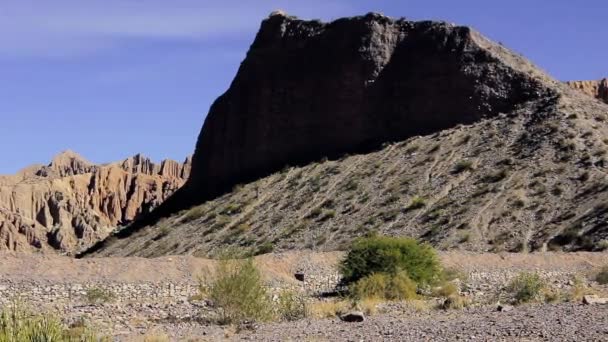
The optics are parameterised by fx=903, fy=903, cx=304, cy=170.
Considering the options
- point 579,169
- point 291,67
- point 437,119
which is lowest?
point 579,169

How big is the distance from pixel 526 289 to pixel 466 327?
7554 mm

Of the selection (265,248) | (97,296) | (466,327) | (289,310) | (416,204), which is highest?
(416,204)

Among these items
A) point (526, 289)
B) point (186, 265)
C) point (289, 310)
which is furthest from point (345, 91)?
point (289, 310)

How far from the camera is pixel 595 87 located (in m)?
112

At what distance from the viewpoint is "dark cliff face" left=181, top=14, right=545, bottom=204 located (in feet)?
202

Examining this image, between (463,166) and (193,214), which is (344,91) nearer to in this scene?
(193,214)

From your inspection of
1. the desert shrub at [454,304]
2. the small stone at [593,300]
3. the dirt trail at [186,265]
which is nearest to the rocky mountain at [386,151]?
the dirt trail at [186,265]

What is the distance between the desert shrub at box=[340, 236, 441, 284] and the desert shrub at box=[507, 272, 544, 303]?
375 centimetres

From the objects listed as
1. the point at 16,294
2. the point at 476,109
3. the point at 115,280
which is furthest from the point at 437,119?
the point at 16,294

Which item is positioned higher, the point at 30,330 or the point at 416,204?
the point at 416,204

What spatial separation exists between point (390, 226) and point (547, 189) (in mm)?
8665

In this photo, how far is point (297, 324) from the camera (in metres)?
20.5

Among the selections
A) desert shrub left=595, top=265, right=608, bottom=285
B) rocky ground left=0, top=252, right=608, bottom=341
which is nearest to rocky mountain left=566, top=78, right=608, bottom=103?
rocky ground left=0, top=252, right=608, bottom=341

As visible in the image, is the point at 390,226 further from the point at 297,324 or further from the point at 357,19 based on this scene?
the point at 297,324
